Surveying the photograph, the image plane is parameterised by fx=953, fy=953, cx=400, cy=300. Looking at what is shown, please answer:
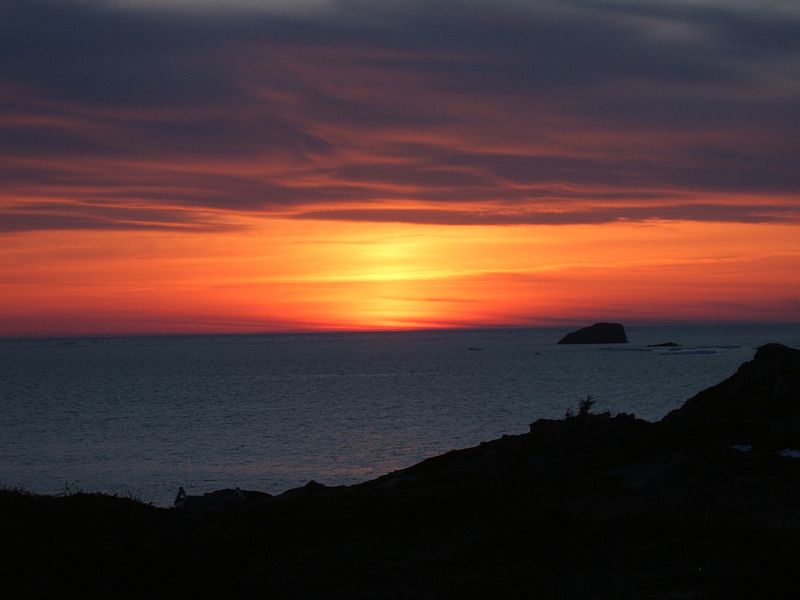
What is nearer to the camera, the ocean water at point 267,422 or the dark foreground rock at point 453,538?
the dark foreground rock at point 453,538

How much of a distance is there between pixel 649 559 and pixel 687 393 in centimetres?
11145

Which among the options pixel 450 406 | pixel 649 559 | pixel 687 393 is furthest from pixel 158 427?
pixel 649 559

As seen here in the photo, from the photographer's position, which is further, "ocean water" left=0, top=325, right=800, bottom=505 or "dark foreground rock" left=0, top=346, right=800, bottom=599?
"ocean water" left=0, top=325, right=800, bottom=505

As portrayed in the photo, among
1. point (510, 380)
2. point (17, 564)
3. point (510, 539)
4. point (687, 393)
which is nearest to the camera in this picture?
point (17, 564)

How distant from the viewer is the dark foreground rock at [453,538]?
815 inches

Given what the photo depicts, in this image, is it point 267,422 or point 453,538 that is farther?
point 267,422

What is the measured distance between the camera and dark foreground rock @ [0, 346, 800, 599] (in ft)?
67.9

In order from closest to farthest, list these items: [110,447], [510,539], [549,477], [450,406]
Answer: [510,539] < [549,477] < [110,447] < [450,406]

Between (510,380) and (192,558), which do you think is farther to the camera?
(510,380)

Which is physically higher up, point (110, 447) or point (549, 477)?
point (549, 477)

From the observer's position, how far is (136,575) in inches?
852

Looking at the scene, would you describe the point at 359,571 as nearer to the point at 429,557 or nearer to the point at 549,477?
the point at 429,557

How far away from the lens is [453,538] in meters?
25.0

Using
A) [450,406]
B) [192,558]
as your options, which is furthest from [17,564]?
[450,406]
